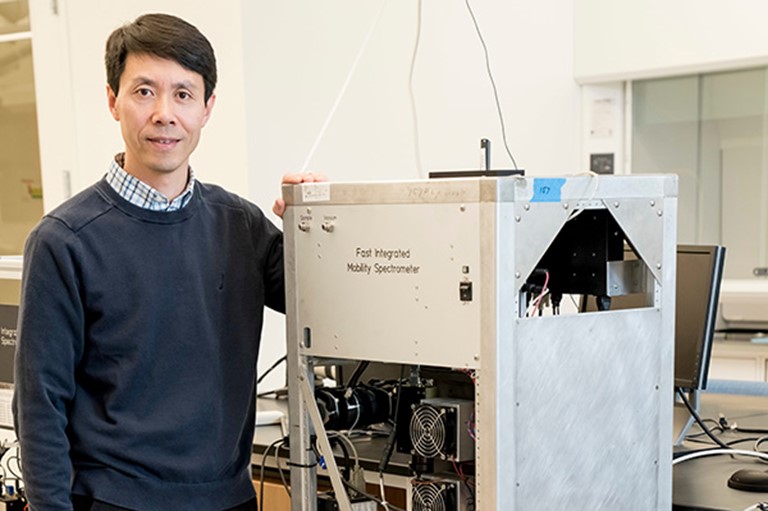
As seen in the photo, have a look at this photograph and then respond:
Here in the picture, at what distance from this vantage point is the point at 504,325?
1.42 meters

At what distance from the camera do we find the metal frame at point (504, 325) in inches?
56.2

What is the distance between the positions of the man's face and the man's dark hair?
0.04ft

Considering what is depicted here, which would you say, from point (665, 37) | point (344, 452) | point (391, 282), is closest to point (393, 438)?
point (344, 452)

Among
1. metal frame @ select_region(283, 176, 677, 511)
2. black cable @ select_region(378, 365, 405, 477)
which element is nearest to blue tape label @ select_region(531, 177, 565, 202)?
metal frame @ select_region(283, 176, 677, 511)

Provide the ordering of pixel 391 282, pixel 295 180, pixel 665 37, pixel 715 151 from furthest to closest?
pixel 715 151
pixel 665 37
pixel 295 180
pixel 391 282

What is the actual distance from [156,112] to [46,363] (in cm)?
46

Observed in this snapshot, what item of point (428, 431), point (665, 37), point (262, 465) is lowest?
point (262, 465)

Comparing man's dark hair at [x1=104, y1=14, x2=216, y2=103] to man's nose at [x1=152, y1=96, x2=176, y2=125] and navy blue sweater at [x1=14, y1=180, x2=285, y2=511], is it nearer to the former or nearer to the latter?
man's nose at [x1=152, y1=96, x2=176, y2=125]

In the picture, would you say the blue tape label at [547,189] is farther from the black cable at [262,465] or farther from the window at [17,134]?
the window at [17,134]

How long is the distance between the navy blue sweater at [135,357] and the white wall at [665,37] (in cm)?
257

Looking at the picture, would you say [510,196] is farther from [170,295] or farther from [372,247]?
[170,295]

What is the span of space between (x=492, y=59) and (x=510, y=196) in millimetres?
2534

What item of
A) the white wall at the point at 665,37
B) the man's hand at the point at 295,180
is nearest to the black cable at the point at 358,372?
the man's hand at the point at 295,180

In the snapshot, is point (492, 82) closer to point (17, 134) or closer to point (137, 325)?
point (17, 134)
